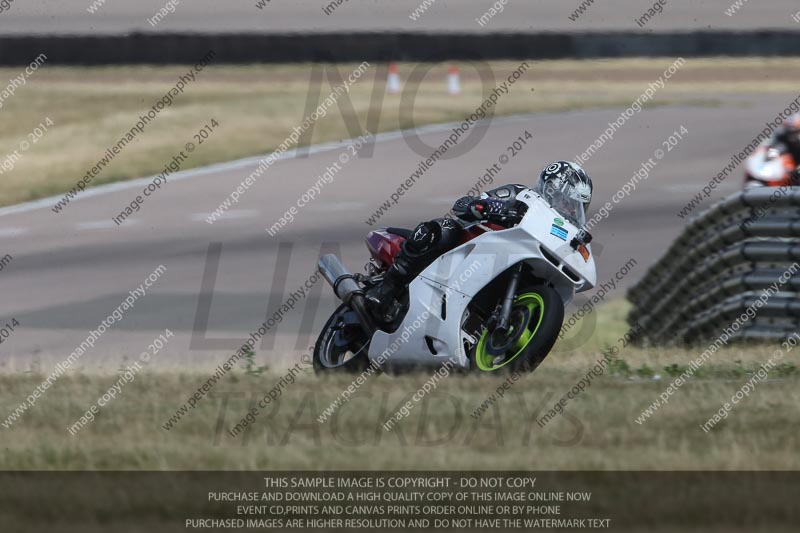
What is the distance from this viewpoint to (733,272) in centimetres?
1146

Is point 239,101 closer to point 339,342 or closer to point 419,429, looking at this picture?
point 339,342

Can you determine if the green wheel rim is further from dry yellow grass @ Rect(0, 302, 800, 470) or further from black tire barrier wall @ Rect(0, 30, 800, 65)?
black tire barrier wall @ Rect(0, 30, 800, 65)

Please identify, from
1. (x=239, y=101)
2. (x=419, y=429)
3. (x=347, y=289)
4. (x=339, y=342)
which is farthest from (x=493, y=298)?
(x=239, y=101)

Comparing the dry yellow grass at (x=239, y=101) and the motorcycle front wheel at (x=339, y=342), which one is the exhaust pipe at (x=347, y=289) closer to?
the motorcycle front wheel at (x=339, y=342)

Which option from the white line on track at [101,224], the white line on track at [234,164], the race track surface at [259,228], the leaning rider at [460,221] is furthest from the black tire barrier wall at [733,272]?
the white line on track at [234,164]

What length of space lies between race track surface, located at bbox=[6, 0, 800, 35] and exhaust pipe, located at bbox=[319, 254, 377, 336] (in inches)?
654

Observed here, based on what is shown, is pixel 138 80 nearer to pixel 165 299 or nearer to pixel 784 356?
pixel 165 299

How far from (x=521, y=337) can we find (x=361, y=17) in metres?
20.0

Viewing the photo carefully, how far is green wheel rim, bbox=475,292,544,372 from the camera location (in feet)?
25.1

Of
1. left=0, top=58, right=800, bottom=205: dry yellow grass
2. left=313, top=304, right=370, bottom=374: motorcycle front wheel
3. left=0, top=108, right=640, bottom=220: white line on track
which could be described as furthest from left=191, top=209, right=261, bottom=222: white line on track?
left=313, top=304, right=370, bottom=374: motorcycle front wheel

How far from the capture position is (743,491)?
526 cm

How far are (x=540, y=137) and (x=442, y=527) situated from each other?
17.4m

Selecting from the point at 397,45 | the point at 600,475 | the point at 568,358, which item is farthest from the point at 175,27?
the point at 600,475

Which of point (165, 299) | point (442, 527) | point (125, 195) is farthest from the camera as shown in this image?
point (125, 195)
